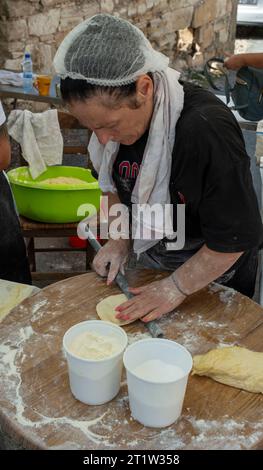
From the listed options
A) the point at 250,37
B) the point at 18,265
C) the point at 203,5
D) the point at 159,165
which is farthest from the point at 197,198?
the point at 250,37

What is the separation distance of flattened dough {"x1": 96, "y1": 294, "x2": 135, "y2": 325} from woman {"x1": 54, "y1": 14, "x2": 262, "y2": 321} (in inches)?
1.2

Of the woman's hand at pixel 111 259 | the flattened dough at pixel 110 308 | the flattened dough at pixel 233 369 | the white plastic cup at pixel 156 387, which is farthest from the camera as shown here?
the woman's hand at pixel 111 259

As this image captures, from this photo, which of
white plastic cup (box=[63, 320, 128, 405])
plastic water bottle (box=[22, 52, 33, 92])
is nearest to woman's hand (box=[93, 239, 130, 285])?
white plastic cup (box=[63, 320, 128, 405])

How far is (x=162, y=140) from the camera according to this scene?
152 centimetres

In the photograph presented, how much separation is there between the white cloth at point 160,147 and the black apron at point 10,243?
2.61ft

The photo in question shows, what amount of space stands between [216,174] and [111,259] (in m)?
0.61

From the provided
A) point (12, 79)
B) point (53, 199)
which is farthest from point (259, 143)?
point (12, 79)

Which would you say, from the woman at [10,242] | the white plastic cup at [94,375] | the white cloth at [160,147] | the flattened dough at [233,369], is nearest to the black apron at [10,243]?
the woman at [10,242]

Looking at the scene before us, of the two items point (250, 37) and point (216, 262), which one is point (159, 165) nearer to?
point (216, 262)

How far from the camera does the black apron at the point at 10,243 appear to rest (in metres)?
2.34

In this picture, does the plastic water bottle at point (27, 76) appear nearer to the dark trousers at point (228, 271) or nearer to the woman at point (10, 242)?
the woman at point (10, 242)

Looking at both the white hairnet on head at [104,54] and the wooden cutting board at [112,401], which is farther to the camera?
the white hairnet on head at [104,54]

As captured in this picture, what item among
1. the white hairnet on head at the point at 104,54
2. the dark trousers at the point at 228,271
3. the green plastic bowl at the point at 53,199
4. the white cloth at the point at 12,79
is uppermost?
the white hairnet on head at the point at 104,54
